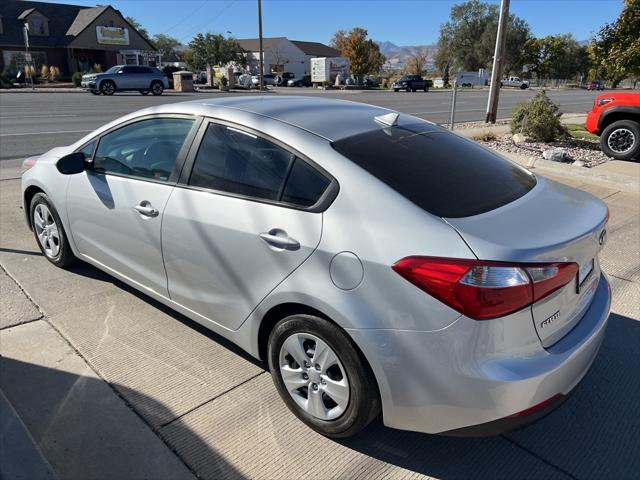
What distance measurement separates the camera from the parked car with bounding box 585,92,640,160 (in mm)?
9367

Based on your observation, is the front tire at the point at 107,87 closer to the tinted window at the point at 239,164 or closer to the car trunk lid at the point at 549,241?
the tinted window at the point at 239,164

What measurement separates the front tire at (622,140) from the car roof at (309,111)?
8.35 m

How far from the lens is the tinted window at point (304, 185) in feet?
8.07

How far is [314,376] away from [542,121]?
431 inches

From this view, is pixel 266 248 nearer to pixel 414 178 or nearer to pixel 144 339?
pixel 414 178

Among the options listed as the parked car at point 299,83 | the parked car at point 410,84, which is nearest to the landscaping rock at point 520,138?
the parked car at point 410,84

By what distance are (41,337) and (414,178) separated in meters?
2.73

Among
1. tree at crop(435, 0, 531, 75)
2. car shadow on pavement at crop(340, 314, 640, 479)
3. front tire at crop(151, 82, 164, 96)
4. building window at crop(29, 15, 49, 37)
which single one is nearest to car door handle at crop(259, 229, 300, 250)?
car shadow on pavement at crop(340, 314, 640, 479)

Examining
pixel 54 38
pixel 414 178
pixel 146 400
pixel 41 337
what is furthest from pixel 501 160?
pixel 54 38

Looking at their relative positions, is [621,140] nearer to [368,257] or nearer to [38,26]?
[368,257]

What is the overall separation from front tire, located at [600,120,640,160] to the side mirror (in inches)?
385

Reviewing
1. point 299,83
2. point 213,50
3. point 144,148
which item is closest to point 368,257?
point 144,148

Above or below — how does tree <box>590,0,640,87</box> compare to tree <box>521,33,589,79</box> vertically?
below

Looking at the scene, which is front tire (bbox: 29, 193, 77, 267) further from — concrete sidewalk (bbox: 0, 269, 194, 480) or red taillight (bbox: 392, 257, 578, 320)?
red taillight (bbox: 392, 257, 578, 320)
